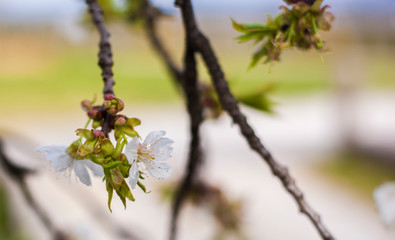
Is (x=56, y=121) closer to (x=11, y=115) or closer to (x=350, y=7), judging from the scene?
(x=11, y=115)

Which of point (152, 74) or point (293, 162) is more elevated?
point (152, 74)

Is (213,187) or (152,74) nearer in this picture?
(213,187)

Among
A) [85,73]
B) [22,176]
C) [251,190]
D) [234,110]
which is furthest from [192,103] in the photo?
[85,73]

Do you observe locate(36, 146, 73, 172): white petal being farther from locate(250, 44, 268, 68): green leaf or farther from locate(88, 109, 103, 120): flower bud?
locate(250, 44, 268, 68): green leaf

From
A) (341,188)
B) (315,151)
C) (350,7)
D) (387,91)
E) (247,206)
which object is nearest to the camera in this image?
(247,206)

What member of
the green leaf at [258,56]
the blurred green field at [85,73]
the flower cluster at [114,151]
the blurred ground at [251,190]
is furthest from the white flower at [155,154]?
the blurred green field at [85,73]

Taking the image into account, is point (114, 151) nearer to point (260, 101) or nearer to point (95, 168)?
point (95, 168)

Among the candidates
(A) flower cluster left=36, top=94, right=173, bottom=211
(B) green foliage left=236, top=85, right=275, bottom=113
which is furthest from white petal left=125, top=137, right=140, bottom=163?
(B) green foliage left=236, top=85, right=275, bottom=113

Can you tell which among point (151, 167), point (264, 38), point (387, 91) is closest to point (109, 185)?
point (151, 167)
